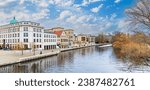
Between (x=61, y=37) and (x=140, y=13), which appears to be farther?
(x=61, y=37)

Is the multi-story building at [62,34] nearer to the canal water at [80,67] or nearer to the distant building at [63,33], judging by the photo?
the distant building at [63,33]

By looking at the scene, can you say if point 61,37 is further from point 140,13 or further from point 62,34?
point 140,13

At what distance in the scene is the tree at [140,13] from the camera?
1837mm

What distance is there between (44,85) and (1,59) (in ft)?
12.1

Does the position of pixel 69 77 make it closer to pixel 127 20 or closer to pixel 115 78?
pixel 115 78

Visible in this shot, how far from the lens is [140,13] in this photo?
1.88 meters

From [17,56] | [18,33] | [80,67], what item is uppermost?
[18,33]

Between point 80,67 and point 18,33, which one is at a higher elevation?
point 18,33

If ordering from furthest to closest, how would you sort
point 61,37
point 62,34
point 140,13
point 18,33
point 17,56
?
1. point 61,37
2. point 17,56
3. point 62,34
4. point 18,33
5. point 140,13

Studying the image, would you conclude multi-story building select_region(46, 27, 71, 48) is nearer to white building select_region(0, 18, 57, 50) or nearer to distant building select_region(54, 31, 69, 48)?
distant building select_region(54, 31, 69, 48)

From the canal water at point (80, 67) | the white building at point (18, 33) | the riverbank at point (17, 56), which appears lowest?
the canal water at point (80, 67)

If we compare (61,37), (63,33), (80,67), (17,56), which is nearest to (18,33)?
(80,67)

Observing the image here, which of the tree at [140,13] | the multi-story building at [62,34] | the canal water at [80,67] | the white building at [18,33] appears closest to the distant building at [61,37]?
the multi-story building at [62,34]

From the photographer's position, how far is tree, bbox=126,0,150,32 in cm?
184
